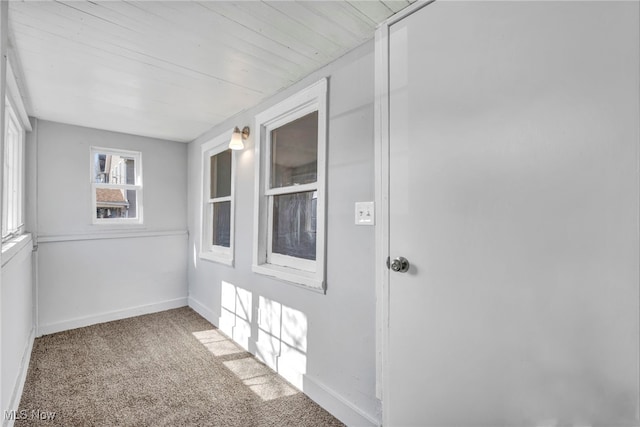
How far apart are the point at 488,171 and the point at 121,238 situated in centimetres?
364

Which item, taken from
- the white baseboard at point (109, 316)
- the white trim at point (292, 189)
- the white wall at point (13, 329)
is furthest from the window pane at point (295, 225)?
the white baseboard at point (109, 316)

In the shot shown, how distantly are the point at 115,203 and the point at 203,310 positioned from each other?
60.9 inches

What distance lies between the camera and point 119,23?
1.48 meters

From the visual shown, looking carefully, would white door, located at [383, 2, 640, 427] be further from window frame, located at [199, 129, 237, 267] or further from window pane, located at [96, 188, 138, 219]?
window pane, located at [96, 188, 138, 219]

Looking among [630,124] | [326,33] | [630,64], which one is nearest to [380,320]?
[630,124]

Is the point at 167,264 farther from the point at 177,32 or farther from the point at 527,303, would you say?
the point at 527,303

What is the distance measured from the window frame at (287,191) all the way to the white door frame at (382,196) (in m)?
0.42

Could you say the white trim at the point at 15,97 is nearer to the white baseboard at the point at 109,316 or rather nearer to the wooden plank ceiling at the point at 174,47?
the wooden plank ceiling at the point at 174,47

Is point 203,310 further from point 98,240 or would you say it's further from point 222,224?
point 98,240

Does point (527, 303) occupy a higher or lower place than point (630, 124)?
lower

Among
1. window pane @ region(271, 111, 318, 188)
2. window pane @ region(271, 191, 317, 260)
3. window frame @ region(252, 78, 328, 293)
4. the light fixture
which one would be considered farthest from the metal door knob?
the light fixture

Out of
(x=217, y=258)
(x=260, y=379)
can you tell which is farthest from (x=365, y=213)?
(x=217, y=258)

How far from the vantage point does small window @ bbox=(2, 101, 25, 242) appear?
219 centimetres

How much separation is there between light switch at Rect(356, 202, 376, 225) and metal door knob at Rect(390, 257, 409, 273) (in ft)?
0.78
